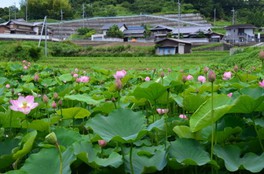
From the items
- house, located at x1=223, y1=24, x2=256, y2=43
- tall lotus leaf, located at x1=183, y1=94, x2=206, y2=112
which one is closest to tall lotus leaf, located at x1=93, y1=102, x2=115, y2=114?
tall lotus leaf, located at x1=183, y1=94, x2=206, y2=112

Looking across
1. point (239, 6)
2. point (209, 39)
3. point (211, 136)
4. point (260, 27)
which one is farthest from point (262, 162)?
point (239, 6)

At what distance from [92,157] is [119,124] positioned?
0.10 m

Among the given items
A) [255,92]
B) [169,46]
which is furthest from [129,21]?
[255,92]

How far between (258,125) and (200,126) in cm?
15

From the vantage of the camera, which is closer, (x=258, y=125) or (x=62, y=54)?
(x=258, y=125)

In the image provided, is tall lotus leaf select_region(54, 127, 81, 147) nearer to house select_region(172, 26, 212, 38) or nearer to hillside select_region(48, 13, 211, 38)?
house select_region(172, 26, 212, 38)

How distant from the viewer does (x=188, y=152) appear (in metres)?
0.70

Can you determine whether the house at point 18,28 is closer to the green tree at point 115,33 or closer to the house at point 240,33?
the green tree at point 115,33

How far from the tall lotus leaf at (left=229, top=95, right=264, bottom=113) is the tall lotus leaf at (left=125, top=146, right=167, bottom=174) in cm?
17

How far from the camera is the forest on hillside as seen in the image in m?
46.1

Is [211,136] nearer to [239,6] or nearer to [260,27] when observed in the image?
[260,27]

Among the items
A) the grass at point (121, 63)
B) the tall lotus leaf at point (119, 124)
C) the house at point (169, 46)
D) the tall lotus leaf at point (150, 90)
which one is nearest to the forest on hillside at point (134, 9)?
the house at point (169, 46)

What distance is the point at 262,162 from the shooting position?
0.63 m

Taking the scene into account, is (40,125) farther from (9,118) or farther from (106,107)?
(106,107)
